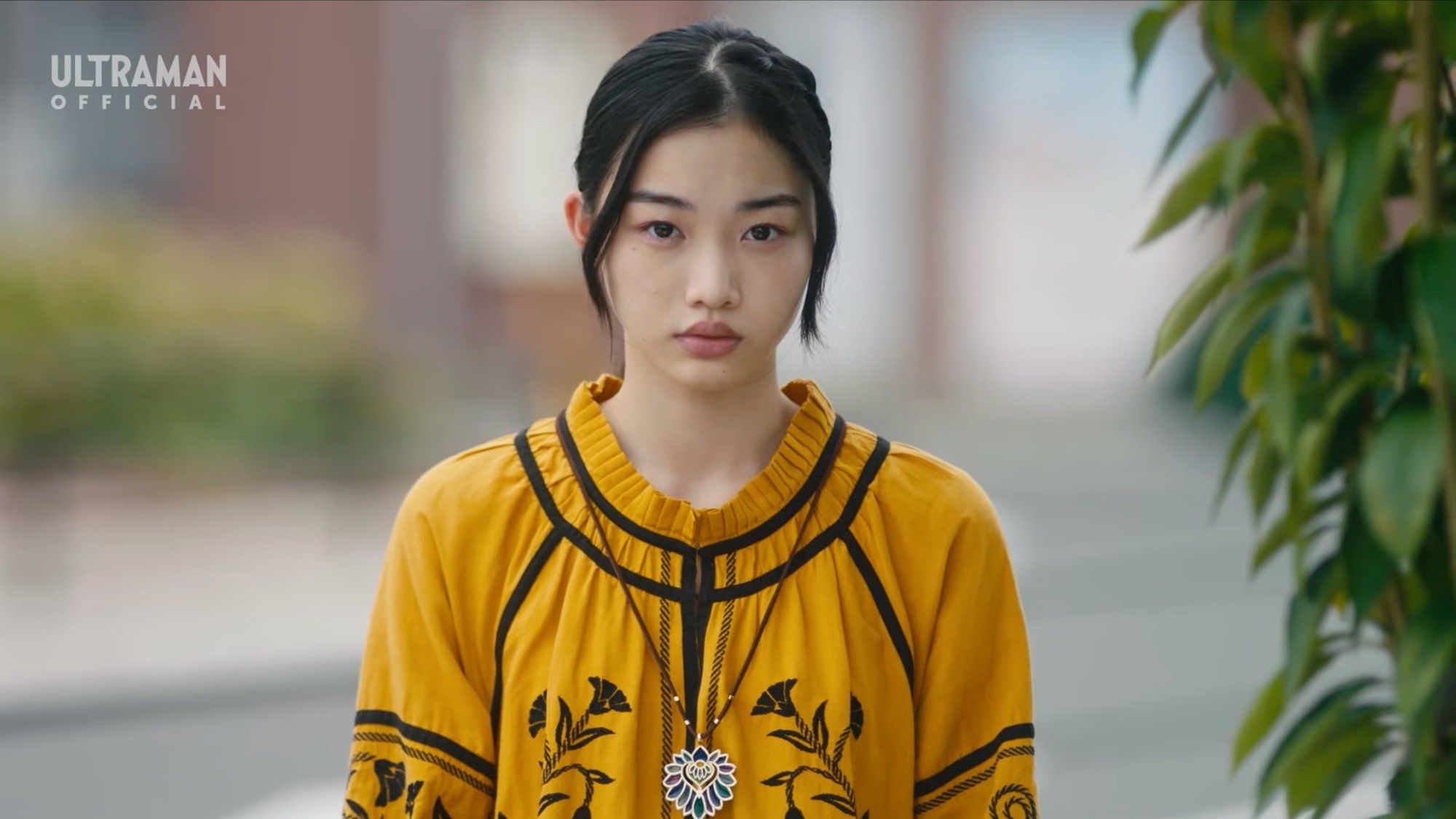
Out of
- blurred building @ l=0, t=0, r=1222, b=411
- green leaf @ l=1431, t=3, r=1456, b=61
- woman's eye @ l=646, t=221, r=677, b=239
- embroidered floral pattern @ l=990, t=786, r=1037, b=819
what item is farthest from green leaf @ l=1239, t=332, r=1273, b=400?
blurred building @ l=0, t=0, r=1222, b=411

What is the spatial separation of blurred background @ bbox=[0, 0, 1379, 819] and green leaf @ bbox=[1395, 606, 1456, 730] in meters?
0.92

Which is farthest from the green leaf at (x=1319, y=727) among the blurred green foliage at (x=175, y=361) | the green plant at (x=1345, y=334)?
the blurred green foliage at (x=175, y=361)

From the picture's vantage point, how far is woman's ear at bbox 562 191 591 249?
142 centimetres

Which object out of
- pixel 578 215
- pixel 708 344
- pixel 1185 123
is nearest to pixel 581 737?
pixel 708 344

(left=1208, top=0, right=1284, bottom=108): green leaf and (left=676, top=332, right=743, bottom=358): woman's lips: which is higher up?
(left=1208, top=0, right=1284, bottom=108): green leaf

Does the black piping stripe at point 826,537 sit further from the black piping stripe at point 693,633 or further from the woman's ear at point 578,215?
the woman's ear at point 578,215

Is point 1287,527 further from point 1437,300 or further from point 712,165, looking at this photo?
point 712,165

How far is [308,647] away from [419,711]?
14.0 ft

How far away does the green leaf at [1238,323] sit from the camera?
1.29 meters

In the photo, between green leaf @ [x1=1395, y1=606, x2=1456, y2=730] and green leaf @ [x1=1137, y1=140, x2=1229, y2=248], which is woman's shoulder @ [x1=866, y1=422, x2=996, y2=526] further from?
green leaf @ [x1=1395, y1=606, x2=1456, y2=730]

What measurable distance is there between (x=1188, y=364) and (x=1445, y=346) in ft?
34.9

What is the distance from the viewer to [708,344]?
135 centimetres

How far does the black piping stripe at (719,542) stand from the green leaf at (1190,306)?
289 mm

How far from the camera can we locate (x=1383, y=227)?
4.21 feet
